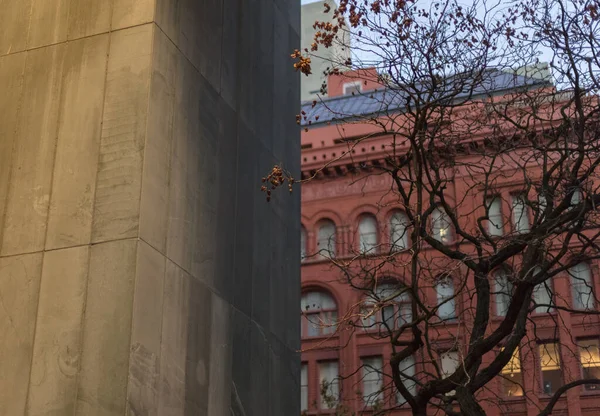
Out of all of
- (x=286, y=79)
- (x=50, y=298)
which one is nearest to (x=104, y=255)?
(x=50, y=298)

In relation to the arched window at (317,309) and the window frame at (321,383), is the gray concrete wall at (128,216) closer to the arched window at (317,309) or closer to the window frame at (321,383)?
the window frame at (321,383)

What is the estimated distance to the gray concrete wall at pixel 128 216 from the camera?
9.73 metres

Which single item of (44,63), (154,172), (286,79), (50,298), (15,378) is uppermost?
(286,79)

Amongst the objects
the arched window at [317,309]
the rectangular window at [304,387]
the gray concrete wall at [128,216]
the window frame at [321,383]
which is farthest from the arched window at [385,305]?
the rectangular window at [304,387]

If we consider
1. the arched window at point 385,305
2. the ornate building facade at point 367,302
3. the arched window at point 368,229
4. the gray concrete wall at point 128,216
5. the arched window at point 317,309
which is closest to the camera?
the gray concrete wall at point 128,216

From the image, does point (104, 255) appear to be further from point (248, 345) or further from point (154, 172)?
point (248, 345)

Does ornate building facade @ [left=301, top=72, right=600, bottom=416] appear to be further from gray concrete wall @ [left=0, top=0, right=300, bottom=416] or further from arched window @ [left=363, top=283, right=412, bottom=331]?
gray concrete wall @ [left=0, top=0, right=300, bottom=416]

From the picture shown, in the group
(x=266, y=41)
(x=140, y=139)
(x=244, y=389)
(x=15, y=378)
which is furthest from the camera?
(x=266, y=41)

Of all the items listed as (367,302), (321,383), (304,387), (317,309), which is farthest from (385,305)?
(317,309)

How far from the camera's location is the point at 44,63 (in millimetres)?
11430

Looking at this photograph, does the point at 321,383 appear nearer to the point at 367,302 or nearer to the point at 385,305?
the point at 367,302

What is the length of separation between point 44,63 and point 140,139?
2.00 m

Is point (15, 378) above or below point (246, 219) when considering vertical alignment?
below

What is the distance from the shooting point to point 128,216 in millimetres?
10133
